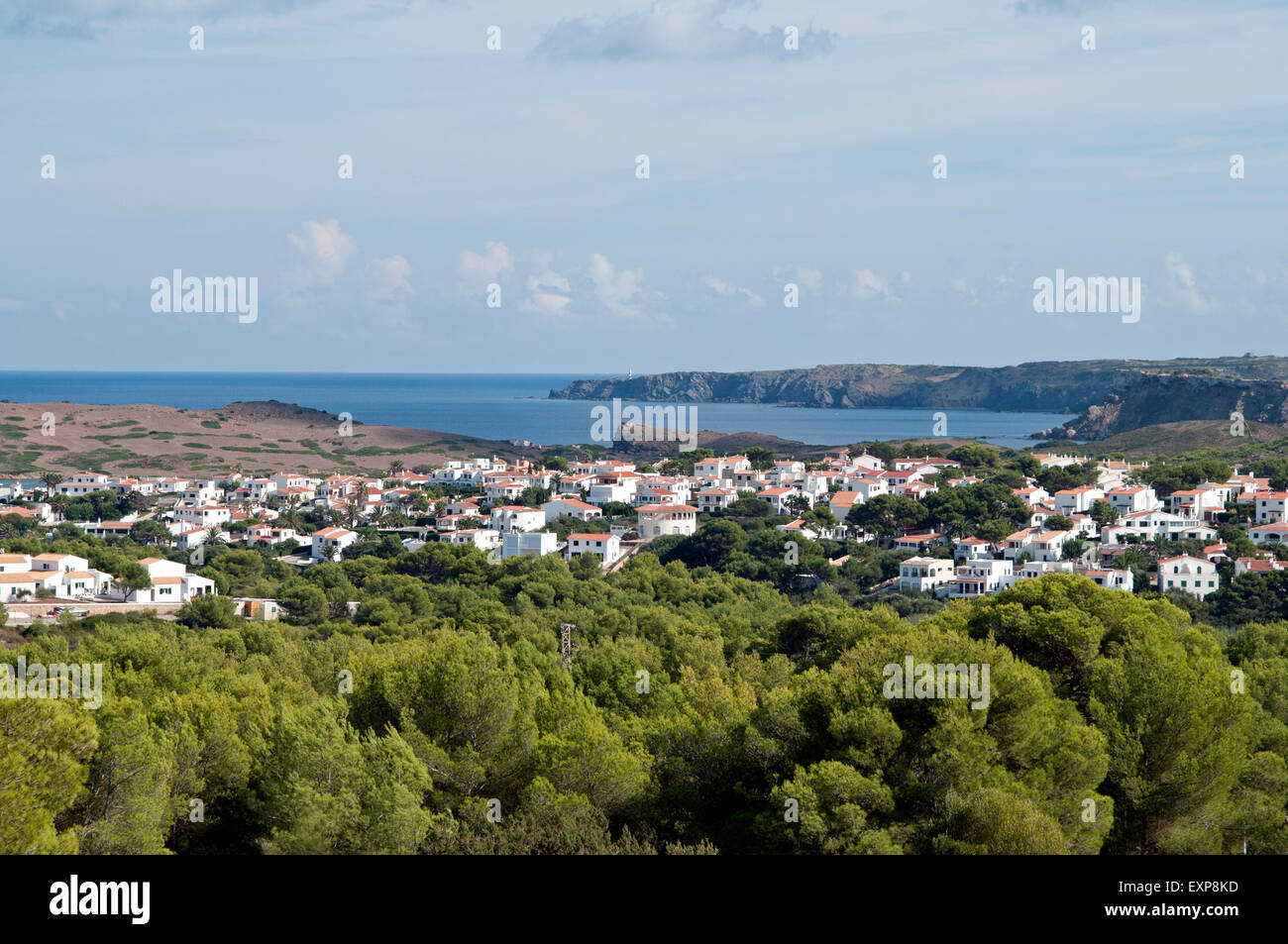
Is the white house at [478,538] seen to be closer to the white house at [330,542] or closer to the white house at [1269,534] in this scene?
the white house at [330,542]

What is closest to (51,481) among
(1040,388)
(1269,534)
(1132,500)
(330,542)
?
(330,542)

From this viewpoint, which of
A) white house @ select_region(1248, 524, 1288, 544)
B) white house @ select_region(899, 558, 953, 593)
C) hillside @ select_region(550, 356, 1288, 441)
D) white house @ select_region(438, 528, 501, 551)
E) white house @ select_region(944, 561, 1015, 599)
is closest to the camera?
white house @ select_region(944, 561, 1015, 599)

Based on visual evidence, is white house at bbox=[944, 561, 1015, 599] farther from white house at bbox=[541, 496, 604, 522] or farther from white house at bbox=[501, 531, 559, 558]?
white house at bbox=[541, 496, 604, 522]

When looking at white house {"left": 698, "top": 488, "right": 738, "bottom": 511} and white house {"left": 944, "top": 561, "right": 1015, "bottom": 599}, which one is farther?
white house {"left": 698, "top": 488, "right": 738, "bottom": 511}

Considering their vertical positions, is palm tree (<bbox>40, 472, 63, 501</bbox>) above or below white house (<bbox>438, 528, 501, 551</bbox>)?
above

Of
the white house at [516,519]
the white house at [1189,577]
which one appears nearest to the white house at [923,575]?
the white house at [1189,577]

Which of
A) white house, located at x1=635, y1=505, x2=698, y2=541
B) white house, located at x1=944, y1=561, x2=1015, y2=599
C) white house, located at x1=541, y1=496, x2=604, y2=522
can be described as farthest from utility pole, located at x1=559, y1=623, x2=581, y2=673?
white house, located at x1=541, y1=496, x2=604, y2=522

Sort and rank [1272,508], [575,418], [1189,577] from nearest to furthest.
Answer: [1189,577], [1272,508], [575,418]

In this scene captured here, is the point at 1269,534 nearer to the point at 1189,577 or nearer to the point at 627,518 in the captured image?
the point at 1189,577
